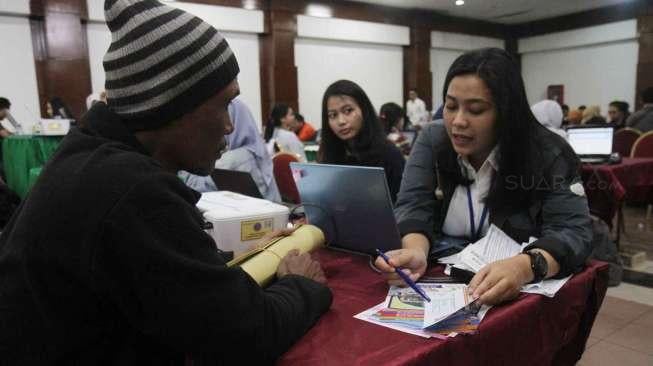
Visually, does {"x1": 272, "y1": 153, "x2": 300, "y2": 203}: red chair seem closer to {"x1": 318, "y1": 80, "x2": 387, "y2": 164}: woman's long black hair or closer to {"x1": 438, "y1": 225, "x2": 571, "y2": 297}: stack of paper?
{"x1": 318, "y1": 80, "x2": 387, "y2": 164}: woman's long black hair

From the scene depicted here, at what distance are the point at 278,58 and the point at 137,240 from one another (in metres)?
7.72

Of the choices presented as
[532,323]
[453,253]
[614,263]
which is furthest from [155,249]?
[614,263]

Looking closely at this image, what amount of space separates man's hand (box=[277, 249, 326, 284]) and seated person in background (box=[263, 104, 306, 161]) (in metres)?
2.99

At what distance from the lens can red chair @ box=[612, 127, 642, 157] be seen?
4879 mm

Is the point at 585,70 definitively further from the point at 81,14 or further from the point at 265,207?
the point at 265,207

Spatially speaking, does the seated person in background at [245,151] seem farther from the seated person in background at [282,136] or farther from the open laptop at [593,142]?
the open laptop at [593,142]

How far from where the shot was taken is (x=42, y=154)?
4.95 meters

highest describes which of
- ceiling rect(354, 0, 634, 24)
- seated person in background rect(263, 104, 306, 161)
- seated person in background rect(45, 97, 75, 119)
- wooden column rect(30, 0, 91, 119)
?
ceiling rect(354, 0, 634, 24)

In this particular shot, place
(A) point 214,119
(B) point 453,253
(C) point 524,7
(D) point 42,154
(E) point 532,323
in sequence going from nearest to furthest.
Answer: (A) point 214,119, (E) point 532,323, (B) point 453,253, (D) point 42,154, (C) point 524,7

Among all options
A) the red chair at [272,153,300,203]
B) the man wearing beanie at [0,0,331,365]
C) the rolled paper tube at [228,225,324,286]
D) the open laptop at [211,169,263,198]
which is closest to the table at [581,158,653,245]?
the red chair at [272,153,300,203]

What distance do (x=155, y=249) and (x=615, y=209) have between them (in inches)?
137

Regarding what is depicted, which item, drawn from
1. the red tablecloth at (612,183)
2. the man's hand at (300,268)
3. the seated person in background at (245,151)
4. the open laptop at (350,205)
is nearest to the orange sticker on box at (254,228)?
the open laptop at (350,205)

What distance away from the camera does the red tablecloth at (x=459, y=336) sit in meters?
0.79

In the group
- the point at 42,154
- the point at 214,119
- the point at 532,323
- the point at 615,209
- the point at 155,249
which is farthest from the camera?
the point at 42,154
